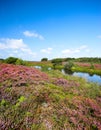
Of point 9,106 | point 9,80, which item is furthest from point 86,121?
point 9,80

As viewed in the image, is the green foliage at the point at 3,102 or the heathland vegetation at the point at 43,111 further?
the green foliage at the point at 3,102

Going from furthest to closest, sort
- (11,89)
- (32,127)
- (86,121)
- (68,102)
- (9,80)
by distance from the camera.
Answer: (9,80)
(11,89)
(68,102)
(86,121)
(32,127)

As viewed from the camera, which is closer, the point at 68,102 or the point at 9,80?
the point at 68,102

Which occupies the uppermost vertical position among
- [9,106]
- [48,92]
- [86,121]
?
[48,92]

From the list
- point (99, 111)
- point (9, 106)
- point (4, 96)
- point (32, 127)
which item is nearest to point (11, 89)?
point (4, 96)

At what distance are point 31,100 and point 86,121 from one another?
7.29ft

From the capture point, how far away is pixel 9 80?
666 cm

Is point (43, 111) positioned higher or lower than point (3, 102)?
lower

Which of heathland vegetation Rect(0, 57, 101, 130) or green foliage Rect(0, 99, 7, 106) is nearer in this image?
heathland vegetation Rect(0, 57, 101, 130)

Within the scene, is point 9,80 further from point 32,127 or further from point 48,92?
point 32,127

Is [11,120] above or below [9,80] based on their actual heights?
below

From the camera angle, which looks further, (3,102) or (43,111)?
(3,102)

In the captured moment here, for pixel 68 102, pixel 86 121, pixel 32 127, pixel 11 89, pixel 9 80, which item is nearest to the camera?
pixel 32 127

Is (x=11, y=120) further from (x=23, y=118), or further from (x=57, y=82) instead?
(x=57, y=82)
